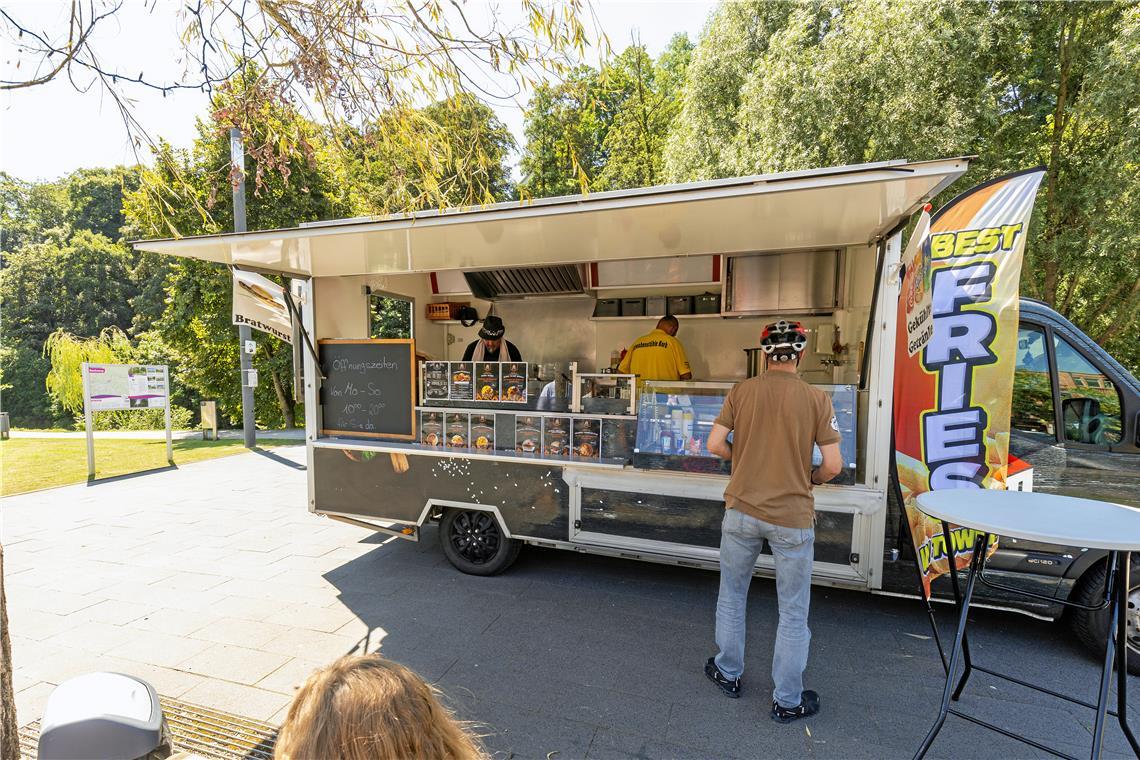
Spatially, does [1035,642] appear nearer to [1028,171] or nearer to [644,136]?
[1028,171]

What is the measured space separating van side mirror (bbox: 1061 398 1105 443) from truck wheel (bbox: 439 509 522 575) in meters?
3.66

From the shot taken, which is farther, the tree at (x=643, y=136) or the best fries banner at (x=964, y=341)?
the tree at (x=643, y=136)

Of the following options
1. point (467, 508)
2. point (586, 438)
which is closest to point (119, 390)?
point (467, 508)

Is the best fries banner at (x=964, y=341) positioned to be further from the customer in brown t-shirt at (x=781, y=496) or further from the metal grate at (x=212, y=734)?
the metal grate at (x=212, y=734)

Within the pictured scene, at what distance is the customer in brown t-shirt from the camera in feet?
7.91

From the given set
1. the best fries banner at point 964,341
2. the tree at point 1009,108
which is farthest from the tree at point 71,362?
the best fries banner at point 964,341

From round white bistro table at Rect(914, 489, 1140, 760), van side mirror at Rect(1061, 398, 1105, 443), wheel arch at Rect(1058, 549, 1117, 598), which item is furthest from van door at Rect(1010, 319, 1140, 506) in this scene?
round white bistro table at Rect(914, 489, 1140, 760)

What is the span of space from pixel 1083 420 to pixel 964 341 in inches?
48.1

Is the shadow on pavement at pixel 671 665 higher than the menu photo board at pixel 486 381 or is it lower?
lower

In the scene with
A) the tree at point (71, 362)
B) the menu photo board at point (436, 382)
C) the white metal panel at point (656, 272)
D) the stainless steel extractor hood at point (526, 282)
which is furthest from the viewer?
the tree at point (71, 362)

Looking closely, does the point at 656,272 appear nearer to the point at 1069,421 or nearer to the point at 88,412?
the point at 1069,421

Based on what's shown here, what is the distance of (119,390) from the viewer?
27.3ft

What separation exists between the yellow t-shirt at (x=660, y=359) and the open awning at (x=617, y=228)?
83 centimetres

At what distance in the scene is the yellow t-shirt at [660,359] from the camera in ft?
14.5
